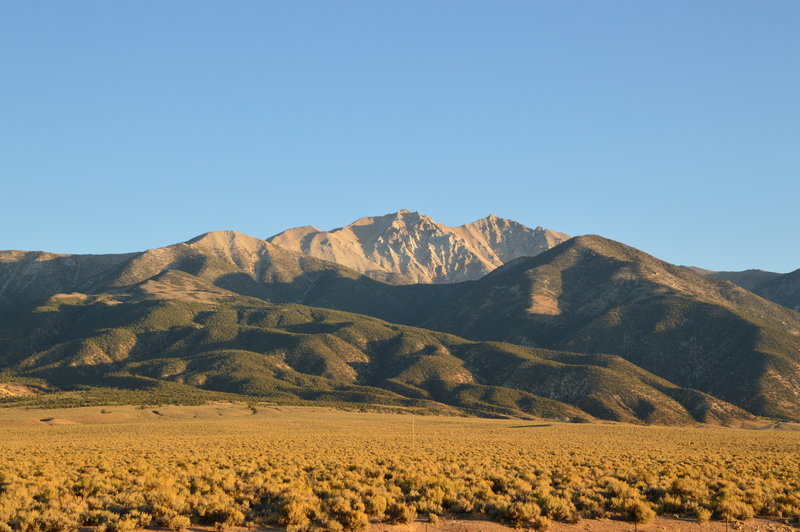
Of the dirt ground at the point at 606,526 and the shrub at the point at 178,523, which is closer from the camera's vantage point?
the shrub at the point at 178,523

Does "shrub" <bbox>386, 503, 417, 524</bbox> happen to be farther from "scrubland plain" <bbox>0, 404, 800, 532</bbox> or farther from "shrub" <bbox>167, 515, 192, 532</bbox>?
"shrub" <bbox>167, 515, 192, 532</bbox>

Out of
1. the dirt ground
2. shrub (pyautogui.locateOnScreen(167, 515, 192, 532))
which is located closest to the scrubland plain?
shrub (pyautogui.locateOnScreen(167, 515, 192, 532))

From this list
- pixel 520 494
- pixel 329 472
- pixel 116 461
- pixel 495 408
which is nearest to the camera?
pixel 520 494

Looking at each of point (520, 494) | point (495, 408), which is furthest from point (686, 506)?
point (495, 408)

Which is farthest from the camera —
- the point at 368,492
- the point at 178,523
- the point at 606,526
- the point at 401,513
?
the point at 368,492

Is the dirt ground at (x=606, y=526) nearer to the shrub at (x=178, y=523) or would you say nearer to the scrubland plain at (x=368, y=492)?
the scrubland plain at (x=368, y=492)

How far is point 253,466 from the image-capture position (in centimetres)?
4075

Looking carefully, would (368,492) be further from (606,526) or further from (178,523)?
(606,526)

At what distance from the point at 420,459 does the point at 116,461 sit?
1908cm

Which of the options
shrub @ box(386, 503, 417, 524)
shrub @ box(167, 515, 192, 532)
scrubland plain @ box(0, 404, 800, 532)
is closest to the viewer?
shrub @ box(167, 515, 192, 532)

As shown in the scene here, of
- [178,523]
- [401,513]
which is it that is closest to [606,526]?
[401,513]

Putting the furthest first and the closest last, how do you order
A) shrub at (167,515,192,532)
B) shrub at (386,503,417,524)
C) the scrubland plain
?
shrub at (386,503,417,524) < the scrubland plain < shrub at (167,515,192,532)

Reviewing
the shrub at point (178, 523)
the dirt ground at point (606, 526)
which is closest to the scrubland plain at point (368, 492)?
the shrub at point (178, 523)

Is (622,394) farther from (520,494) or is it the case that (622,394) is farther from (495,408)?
(520,494)
